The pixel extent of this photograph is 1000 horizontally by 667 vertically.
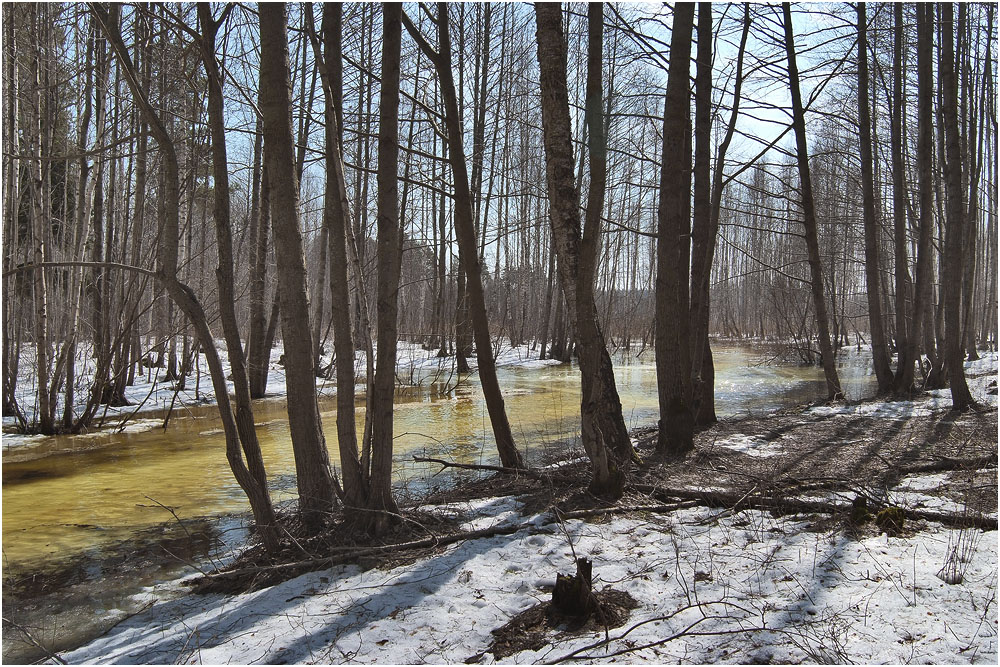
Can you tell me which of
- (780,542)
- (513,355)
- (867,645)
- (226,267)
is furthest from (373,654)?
(513,355)

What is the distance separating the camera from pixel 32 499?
Result: 6.54m

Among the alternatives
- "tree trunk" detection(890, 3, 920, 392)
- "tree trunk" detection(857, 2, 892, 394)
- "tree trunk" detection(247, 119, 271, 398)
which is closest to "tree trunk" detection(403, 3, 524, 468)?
"tree trunk" detection(247, 119, 271, 398)

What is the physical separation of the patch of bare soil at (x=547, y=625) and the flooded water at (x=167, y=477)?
222 centimetres

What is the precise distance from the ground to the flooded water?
974 mm

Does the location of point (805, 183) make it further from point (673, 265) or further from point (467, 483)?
point (467, 483)

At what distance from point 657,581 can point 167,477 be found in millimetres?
6028

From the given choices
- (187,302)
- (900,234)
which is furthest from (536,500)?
(900,234)

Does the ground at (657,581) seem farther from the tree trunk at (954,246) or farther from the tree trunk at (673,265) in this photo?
the tree trunk at (954,246)

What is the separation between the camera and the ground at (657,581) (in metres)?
2.75

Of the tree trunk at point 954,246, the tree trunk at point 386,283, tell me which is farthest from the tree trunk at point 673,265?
the tree trunk at point 954,246

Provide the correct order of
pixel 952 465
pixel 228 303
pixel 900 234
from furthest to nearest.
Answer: pixel 900 234, pixel 952 465, pixel 228 303

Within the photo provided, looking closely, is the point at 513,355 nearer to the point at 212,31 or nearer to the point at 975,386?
the point at 975,386

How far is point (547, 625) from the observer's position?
9.98 feet

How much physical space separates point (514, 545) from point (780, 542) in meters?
1.61
